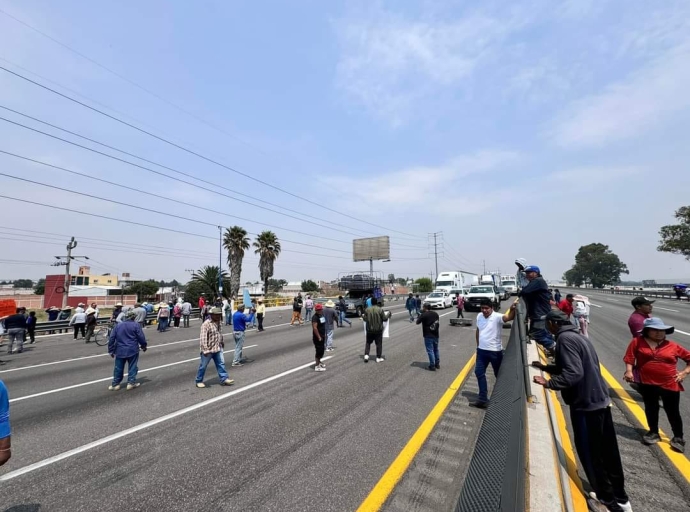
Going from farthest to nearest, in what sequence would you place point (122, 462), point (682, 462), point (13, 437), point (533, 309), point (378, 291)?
point (378, 291) < point (533, 309) < point (13, 437) < point (122, 462) < point (682, 462)

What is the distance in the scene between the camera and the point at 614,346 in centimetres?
1020

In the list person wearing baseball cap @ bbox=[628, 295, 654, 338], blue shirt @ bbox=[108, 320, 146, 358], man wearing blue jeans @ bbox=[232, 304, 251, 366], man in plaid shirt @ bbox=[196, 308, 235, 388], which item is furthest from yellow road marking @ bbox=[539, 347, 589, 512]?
blue shirt @ bbox=[108, 320, 146, 358]

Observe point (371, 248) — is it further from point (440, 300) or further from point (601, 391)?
point (601, 391)

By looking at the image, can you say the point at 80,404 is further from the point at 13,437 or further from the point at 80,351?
the point at 80,351

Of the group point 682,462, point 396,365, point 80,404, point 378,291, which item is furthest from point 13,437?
point 378,291

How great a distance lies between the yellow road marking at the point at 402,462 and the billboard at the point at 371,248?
148ft

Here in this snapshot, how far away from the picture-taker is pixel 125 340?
7.11 m

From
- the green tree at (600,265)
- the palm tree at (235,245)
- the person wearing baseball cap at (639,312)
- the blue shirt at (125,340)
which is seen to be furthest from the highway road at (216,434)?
the green tree at (600,265)

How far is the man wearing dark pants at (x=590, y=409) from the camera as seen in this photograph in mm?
2914

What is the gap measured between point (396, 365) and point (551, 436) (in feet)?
14.8

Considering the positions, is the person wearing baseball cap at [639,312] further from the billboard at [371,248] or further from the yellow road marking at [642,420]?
the billboard at [371,248]

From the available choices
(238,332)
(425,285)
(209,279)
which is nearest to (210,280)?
(209,279)

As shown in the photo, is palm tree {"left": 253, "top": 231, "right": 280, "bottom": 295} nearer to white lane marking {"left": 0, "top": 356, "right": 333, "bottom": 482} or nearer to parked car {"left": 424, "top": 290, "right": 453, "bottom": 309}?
parked car {"left": 424, "top": 290, "right": 453, "bottom": 309}

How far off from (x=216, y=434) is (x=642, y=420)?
637 cm
